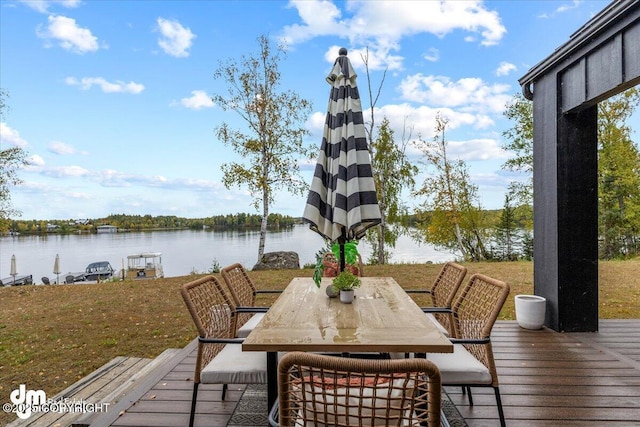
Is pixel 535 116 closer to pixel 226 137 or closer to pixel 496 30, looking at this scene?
pixel 496 30

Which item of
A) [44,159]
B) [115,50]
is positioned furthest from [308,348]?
[44,159]

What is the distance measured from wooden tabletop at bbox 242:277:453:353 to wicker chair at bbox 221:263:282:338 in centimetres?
36

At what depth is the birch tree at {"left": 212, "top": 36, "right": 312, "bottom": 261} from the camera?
11.2m

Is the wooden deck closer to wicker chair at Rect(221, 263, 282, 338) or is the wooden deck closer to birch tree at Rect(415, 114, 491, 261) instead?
wicker chair at Rect(221, 263, 282, 338)

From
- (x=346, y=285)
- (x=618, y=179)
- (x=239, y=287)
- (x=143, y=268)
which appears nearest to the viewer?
(x=346, y=285)

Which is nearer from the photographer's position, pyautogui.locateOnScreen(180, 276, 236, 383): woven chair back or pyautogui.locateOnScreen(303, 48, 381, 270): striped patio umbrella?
pyautogui.locateOnScreen(180, 276, 236, 383): woven chair back

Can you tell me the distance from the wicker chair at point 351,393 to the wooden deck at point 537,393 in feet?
4.55

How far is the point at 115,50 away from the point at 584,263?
38.7 feet

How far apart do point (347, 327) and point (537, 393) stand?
1602 mm

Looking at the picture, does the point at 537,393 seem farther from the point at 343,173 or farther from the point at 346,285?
→ the point at 343,173

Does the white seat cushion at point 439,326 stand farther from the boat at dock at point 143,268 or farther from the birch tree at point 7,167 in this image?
the boat at dock at point 143,268

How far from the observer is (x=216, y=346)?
7.84 feet

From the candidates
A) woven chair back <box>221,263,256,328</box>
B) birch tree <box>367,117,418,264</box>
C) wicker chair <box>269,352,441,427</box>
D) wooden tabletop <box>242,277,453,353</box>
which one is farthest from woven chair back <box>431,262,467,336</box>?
birch tree <box>367,117,418,264</box>

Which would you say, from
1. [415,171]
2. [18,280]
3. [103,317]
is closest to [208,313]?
[103,317]
